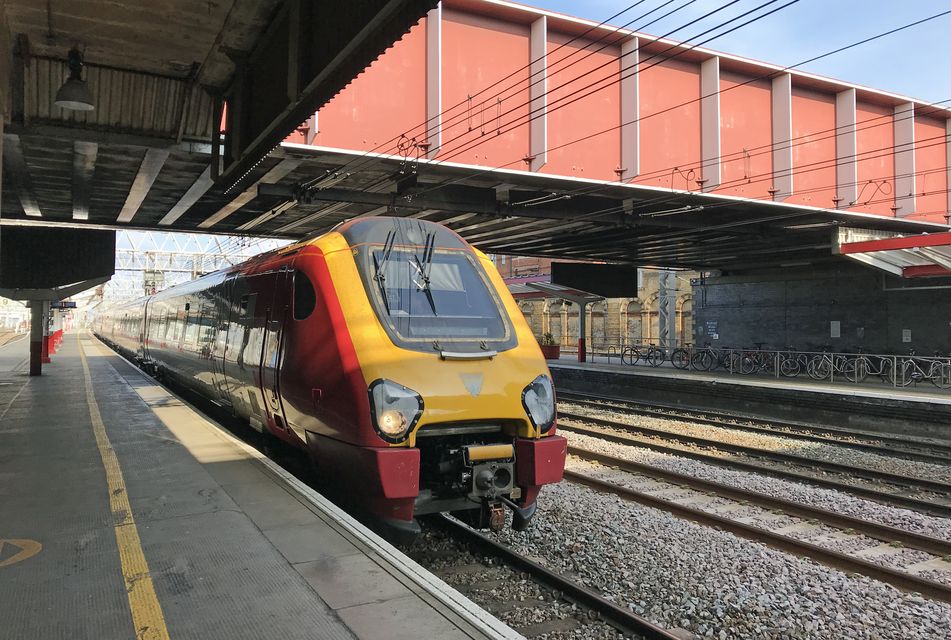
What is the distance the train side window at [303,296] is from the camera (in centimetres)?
579

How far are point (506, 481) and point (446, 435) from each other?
614 millimetres

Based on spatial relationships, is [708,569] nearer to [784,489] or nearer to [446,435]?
[446,435]

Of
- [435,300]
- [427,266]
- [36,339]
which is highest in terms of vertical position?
[427,266]

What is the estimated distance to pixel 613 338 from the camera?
39000 millimetres

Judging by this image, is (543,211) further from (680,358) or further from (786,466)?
(680,358)

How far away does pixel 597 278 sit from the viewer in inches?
1064

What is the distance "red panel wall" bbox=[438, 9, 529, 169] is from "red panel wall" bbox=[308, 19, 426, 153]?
529 millimetres

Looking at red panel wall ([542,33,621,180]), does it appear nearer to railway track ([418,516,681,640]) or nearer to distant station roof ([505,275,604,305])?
railway track ([418,516,681,640])

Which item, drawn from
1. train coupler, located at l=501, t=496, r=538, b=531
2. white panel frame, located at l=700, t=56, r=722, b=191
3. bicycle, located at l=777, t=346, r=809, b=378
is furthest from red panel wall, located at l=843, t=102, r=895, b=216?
train coupler, located at l=501, t=496, r=538, b=531

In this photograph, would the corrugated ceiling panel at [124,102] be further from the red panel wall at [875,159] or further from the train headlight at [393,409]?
the red panel wall at [875,159]

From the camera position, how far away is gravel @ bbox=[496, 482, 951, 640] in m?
4.55

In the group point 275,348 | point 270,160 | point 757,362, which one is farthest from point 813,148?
point 275,348

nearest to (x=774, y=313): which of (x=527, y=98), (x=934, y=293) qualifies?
(x=934, y=293)

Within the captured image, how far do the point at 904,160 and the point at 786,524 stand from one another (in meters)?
15.2
